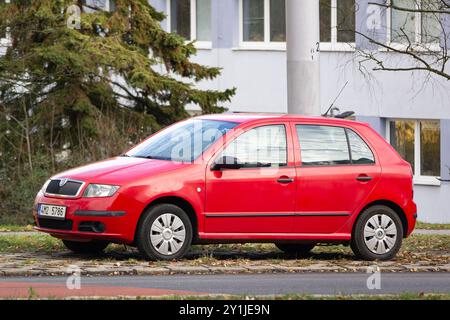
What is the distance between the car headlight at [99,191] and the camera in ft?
50.7

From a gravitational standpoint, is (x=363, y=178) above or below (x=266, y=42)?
below

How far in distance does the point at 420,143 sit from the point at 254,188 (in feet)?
72.5

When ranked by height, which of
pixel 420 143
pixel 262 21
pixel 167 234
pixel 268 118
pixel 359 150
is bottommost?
pixel 167 234

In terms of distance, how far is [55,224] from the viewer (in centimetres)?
1582

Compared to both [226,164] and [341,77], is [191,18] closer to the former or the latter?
[341,77]

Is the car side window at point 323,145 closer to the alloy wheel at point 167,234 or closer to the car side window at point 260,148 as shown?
the car side window at point 260,148

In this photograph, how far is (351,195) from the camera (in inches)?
654

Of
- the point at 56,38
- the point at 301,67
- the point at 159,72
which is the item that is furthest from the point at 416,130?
the point at 301,67

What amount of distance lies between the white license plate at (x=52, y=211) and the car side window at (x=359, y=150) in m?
3.51

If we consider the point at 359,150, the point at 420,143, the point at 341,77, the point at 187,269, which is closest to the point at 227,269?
the point at 187,269

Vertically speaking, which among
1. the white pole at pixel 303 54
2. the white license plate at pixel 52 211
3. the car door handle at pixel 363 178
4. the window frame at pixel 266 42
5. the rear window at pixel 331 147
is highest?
the window frame at pixel 266 42

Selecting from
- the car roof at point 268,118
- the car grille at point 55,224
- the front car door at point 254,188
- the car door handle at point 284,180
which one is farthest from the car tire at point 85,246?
the car door handle at point 284,180
